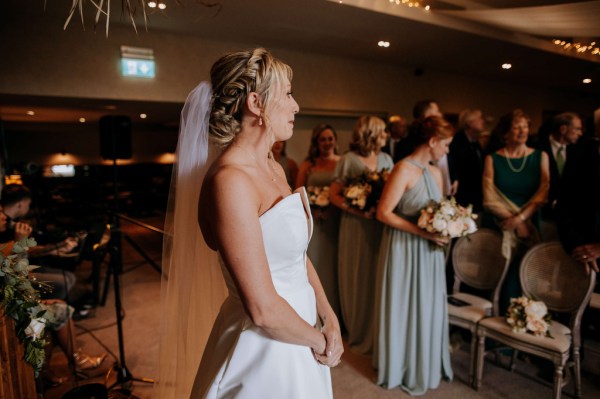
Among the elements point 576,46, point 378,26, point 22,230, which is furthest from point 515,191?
point 576,46

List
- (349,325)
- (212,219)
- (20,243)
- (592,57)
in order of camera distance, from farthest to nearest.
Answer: (592,57) → (349,325) → (20,243) → (212,219)

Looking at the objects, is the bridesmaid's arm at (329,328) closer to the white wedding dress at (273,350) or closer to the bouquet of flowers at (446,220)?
the white wedding dress at (273,350)

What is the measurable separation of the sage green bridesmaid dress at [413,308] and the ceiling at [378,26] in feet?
9.46

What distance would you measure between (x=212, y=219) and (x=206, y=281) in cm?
63

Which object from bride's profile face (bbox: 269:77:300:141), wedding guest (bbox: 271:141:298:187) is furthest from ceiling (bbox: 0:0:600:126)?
bride's profile face (bbox: 269:77:300:141)

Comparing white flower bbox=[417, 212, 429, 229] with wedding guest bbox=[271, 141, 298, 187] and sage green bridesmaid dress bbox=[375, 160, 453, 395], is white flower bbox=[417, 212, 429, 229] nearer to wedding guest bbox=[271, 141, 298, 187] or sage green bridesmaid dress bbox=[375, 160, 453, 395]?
sage green bridesmaid dress bbox=[375, 160, 453, 395]

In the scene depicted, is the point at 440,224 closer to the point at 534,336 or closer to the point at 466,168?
the point at 534,336

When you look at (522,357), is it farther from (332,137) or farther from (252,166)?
(252,166)

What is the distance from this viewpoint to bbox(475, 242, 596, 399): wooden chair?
8.06 ft

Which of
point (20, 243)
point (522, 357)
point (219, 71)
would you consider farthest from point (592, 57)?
point (20, 243)

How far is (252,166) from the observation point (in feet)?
4.16

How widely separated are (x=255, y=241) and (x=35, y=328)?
4.50 feet

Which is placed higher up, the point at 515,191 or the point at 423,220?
the point at 515,191

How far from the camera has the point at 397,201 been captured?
277 cm
